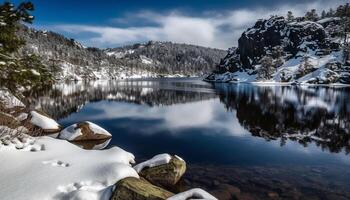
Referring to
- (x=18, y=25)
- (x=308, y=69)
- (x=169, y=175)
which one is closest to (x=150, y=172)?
(x=169, y=175)

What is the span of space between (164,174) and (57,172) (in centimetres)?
566

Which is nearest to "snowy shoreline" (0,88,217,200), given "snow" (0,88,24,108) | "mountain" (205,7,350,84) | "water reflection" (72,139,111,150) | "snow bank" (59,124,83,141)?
"snow" (0,88,24,108)

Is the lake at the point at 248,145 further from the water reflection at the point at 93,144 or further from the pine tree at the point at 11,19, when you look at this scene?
the pine tree at the point at 11,19

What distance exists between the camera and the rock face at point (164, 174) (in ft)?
54.8

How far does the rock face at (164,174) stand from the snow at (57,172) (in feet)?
3.73

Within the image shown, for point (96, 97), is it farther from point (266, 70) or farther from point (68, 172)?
point (266, 70)

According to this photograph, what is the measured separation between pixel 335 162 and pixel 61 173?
63.3ft

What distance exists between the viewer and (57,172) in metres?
14.4

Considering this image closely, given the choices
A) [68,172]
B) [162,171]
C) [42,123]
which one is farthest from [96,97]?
[68,172]

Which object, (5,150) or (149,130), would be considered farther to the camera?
(149,130)

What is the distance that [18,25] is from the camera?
1844 cm

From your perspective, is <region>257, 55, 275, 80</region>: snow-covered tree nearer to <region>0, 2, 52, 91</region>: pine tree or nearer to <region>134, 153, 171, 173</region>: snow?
<region>134, 153, 171, 173</region>: snow

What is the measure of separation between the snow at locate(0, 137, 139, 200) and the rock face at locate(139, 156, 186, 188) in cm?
114

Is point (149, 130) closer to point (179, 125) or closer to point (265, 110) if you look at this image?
point (179, 125)
